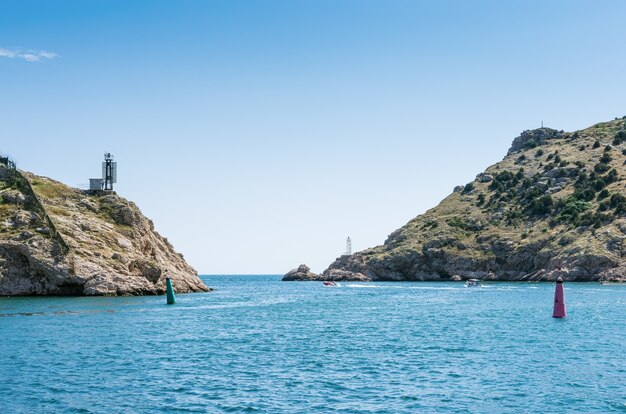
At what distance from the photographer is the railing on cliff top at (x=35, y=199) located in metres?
97.4

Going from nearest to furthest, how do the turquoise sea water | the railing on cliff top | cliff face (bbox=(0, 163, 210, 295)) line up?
the turquoise sea water → cliff face (bbox=(0, 163, 210, 295)) → the railing on cliff top

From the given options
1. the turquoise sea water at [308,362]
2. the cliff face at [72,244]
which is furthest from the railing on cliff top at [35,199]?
the turquoise sea water at [308,362]

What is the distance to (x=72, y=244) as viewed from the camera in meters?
99.1

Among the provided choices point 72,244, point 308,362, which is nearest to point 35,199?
point 72,244

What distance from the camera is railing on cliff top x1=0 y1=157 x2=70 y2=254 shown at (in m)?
97.4

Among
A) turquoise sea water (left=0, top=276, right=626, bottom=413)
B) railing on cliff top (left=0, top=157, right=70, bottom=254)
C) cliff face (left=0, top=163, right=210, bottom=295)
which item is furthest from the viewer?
railing on cliff top (left=0, top=157, right=70, bottom=254)

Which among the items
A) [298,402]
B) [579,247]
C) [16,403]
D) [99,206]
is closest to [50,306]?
[99,206]

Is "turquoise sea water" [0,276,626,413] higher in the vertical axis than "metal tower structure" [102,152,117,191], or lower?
lower

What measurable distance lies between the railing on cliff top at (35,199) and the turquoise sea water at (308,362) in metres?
19.1

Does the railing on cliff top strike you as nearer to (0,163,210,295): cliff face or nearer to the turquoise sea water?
(0,163,210,295): cliff face

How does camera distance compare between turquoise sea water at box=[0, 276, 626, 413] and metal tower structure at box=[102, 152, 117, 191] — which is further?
metal tower structure at box=[102, 152, 117, 191]

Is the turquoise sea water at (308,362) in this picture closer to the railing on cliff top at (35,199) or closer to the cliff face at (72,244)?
the cliff face at (72,244)

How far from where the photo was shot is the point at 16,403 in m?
32.1

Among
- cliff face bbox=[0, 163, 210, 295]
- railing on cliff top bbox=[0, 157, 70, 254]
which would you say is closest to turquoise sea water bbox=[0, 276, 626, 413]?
cliff face bbox=[0, 163, 210, 295]
